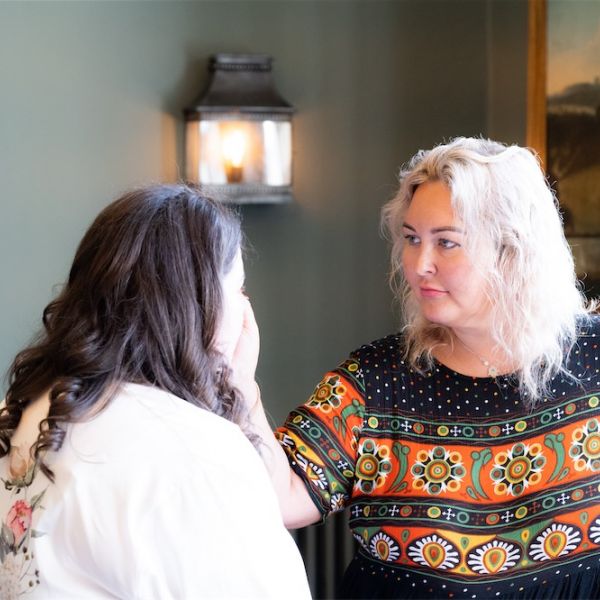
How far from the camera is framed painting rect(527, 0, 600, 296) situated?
2.59m

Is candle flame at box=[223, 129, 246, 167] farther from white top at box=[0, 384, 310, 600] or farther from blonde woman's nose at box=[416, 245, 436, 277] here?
white top at box=[0, 384, 310, 600]

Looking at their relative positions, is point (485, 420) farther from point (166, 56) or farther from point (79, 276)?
point (166, 56)

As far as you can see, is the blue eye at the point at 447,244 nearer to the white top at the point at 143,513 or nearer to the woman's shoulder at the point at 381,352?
the woman's shoulder at the point at 381,352

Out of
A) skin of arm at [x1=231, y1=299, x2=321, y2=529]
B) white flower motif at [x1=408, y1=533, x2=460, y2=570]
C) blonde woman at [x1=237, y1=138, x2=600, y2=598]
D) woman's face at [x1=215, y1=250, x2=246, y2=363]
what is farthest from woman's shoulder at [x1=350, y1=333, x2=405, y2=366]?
woman's face at [x1=215, y1=250, x2=246, y2=363]

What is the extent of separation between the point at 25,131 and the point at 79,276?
2.05 meters

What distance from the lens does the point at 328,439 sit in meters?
1.85

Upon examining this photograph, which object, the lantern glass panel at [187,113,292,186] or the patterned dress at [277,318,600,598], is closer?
the patterned dress at [277,318,600,598]

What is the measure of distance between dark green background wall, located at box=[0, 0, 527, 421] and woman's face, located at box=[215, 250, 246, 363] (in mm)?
2001

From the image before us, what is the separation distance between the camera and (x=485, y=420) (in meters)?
1.87

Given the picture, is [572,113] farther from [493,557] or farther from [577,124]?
[493,557]

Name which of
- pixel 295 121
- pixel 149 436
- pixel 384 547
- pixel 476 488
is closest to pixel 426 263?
pixel 476 488

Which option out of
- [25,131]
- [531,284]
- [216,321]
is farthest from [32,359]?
[25,131]

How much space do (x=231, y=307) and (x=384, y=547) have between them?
753 mm

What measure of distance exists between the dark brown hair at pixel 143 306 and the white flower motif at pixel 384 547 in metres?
0.69
